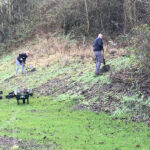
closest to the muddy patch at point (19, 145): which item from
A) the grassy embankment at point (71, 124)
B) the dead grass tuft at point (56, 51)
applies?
the grassy embankment at point (71, 124)

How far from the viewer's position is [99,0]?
28.6 metres

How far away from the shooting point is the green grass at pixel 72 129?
258 inches

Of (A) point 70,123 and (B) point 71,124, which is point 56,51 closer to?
(A) point 70,123

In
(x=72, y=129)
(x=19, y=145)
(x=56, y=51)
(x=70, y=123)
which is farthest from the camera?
(x=56, y=51)

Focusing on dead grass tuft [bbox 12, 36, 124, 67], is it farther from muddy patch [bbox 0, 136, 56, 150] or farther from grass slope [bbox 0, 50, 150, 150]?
muddy patch [bbox 0, 136, 56, 150]

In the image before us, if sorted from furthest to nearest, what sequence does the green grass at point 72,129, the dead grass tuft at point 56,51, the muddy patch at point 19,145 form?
the dead grass tuft at point 56,51
the green grass at point 72,129
the muddy patch at point 19,145

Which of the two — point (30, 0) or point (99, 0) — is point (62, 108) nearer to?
point (99, 0)

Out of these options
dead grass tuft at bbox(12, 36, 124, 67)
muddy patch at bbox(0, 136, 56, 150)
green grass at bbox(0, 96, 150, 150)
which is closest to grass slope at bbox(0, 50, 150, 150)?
green grass at bbox(0, 96, 150, 150)

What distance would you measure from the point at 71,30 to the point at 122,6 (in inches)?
273

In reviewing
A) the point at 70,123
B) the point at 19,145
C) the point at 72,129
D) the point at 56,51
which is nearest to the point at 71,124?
the point at 70,123

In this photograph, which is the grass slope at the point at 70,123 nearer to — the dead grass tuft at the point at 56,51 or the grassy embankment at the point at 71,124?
the grassy embankment at the point at 71,124

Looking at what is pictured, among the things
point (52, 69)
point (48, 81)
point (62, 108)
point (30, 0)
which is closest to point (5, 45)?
point (30, 0)

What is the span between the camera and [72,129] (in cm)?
786

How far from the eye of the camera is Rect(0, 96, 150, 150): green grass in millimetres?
6555
